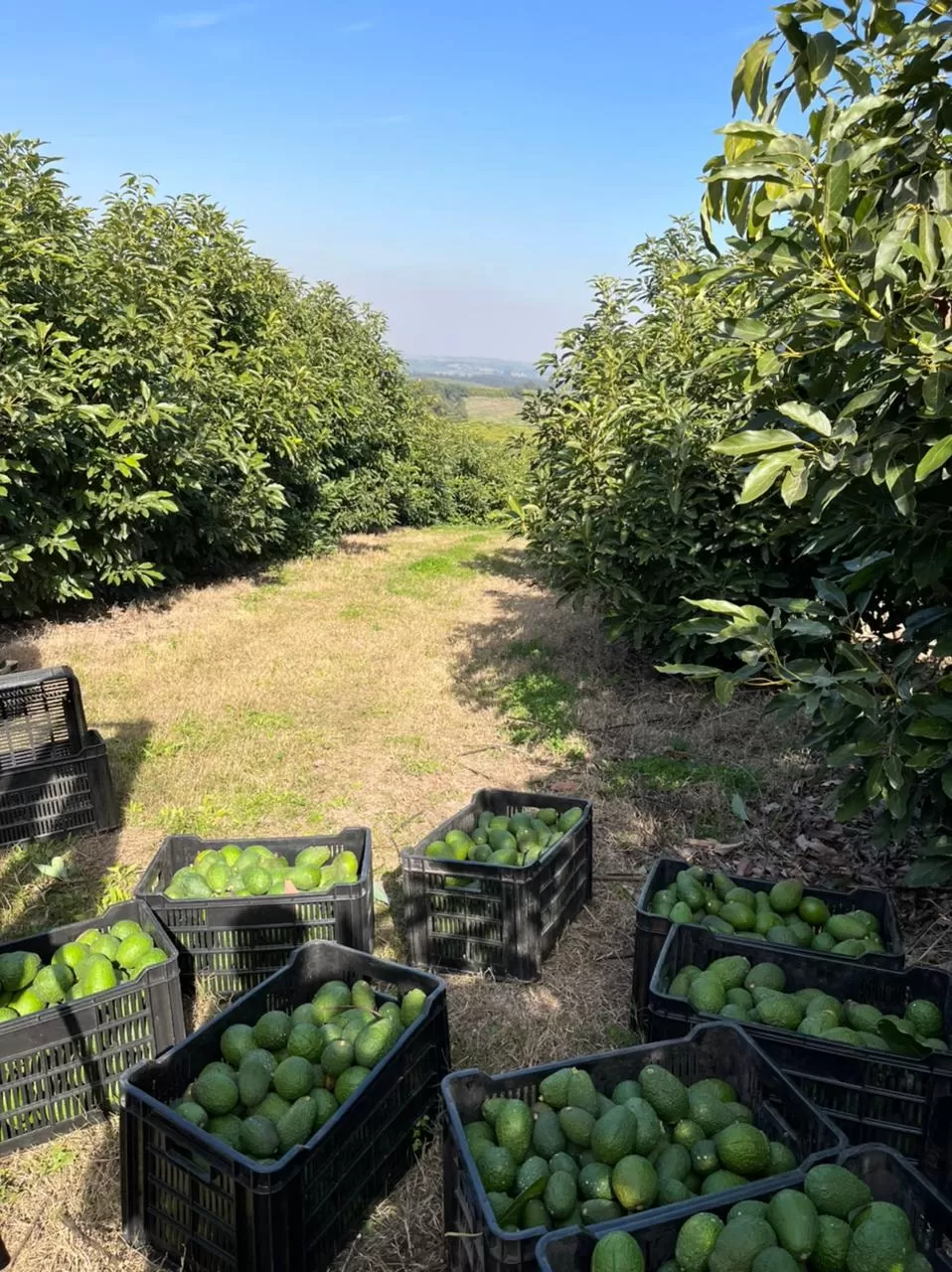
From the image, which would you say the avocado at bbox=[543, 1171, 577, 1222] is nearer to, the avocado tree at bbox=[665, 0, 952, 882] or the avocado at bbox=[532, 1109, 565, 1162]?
the avocado at bbox=[532, 1109, 565, 1162]

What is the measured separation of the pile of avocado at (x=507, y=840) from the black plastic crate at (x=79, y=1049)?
1050 mm

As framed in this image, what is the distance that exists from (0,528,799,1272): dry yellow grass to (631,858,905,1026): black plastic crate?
0.61 ft

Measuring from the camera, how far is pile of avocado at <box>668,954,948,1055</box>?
2309mm

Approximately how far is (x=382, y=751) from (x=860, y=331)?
159 inches

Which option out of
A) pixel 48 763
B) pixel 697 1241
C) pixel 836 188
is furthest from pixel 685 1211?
pixel 48 763

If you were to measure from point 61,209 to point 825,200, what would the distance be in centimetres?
805

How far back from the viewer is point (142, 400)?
25.8 ft

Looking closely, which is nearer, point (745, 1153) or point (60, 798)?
point (745, 1153)

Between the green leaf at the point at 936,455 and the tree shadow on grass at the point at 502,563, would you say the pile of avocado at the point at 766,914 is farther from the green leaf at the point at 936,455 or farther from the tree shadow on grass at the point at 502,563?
the tree shadow on grass at the point at 502,563

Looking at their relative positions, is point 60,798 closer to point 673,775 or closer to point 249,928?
point 249,928

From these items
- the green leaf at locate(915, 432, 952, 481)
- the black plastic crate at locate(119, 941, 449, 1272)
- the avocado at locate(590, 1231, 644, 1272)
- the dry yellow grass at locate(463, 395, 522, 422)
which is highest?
the dry yellow grass at locate(463, 395, 522, 422)

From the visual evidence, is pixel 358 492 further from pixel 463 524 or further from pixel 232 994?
pixel 232 994

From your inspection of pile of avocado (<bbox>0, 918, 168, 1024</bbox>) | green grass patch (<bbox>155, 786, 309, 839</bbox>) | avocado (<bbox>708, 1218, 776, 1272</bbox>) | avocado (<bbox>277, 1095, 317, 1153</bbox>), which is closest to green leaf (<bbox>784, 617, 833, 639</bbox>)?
avocado (<bbox>708, 1218, 776, 1272</bbox>)

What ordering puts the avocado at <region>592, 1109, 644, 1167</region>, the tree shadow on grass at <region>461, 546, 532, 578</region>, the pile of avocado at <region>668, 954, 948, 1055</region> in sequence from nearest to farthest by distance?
the avocado at <region>592, 1109, 644, 1167</region> → the pile of avocado at <region>668, 954, 948, 1055</region> → the tree shadow on grass at <region>461, 546, 532, 578</region>
